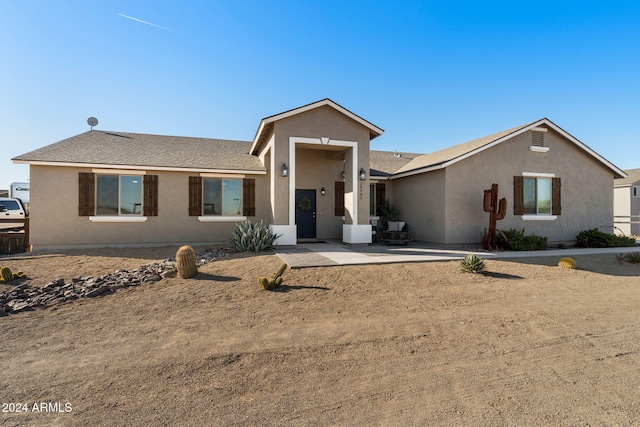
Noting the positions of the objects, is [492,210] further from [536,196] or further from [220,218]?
[220,218]

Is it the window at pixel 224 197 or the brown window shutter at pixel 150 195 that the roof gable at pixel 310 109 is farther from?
the brown window shutter at pixel 150 195

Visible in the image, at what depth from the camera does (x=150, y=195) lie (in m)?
11.8

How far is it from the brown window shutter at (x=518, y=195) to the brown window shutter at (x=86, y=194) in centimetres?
1638

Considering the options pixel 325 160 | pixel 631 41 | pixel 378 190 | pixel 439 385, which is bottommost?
pixel 439 385

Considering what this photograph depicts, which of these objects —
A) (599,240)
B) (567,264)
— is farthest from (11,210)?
(599,240)

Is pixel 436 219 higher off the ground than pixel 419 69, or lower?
lower

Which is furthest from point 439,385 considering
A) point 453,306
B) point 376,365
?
point 453,306

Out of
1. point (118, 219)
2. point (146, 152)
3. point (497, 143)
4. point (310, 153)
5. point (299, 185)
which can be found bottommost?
point (118, 219)

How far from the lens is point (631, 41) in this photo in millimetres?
11539

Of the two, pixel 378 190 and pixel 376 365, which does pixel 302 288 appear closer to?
pixel 376 365

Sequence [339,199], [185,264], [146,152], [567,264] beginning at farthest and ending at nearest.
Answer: [339,199], [146,152], [567,264], [185,264]

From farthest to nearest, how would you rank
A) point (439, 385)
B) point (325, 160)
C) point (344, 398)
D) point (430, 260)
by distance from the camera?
point (325, 160) < point (430, 260) < point (439, 385) < point (344, 398)

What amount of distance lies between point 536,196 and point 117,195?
17.0 metres

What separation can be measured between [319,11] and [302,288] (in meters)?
10.7
